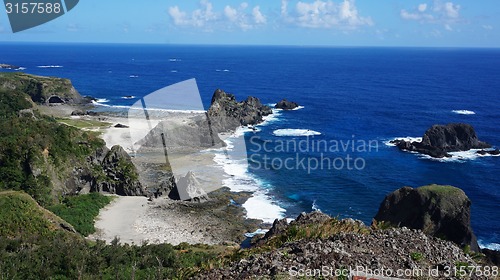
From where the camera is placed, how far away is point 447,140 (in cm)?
6638

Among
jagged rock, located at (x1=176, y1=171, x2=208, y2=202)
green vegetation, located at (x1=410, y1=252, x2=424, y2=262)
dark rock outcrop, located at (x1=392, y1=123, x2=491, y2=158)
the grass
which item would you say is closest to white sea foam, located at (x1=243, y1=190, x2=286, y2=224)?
jagged rock, located at (x1=176, y1=171, x2=208, y2=202)

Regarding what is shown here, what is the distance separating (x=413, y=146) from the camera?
66.4m

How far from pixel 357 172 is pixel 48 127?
125ft

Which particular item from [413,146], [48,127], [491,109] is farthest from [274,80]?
[48,127]

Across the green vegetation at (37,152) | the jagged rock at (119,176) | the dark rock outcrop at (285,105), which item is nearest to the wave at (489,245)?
the jagged rock at (119,176)

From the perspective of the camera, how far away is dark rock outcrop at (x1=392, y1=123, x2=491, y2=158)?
6588 cm

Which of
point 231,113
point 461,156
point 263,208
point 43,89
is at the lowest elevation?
point 263,208

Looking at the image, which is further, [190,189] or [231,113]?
[231,113]

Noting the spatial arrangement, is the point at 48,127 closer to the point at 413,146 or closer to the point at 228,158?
the point at 228,158

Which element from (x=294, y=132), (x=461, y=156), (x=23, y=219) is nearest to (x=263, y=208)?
(x=23, y=219)

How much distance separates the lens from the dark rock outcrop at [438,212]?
34375mm

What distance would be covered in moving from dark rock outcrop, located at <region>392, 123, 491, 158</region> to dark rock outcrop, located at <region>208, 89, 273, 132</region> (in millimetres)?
29584

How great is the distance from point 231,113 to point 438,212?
5327 cm

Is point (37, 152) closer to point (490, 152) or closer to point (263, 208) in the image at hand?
point (263, 208)
